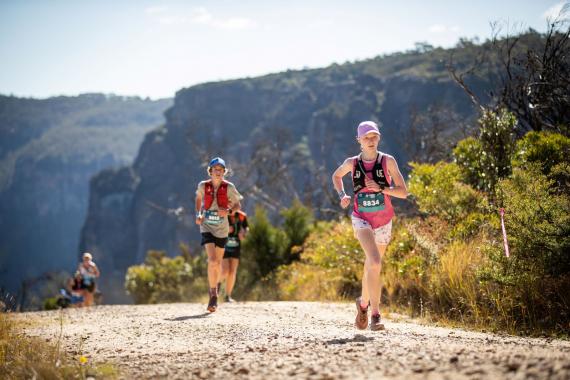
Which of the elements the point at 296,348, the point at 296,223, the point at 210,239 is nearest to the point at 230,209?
the point at 210,239

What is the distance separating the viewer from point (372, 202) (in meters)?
5.99

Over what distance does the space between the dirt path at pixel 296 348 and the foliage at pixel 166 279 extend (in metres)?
11.6

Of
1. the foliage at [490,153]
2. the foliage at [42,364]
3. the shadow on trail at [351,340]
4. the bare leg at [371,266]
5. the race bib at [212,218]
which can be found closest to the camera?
the foliage at [42,364]

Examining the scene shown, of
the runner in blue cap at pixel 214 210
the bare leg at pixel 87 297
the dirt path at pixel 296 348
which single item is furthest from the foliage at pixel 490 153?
the bare leg at pixel 87 297

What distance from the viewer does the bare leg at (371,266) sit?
584cm

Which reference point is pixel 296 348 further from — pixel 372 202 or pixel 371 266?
pixel 372 202

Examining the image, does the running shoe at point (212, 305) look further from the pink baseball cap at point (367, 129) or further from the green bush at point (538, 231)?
the green bush at point (538, 231)

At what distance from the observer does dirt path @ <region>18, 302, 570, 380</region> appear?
348 cm

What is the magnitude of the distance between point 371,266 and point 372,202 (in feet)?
2.09

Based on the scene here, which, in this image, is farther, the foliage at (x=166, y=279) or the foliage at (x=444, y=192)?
the foliage at (x=166, y=279)

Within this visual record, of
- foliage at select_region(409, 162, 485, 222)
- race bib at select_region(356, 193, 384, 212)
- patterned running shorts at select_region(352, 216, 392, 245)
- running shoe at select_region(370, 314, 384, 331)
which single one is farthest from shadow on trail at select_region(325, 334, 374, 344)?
foliage at select_region(409, 162, 485, 222)

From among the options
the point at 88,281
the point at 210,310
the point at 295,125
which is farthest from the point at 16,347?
the point at 295,125

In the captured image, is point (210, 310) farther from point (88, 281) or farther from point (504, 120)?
point (88, 281)

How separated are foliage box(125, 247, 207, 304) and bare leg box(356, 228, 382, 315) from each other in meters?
13.5
